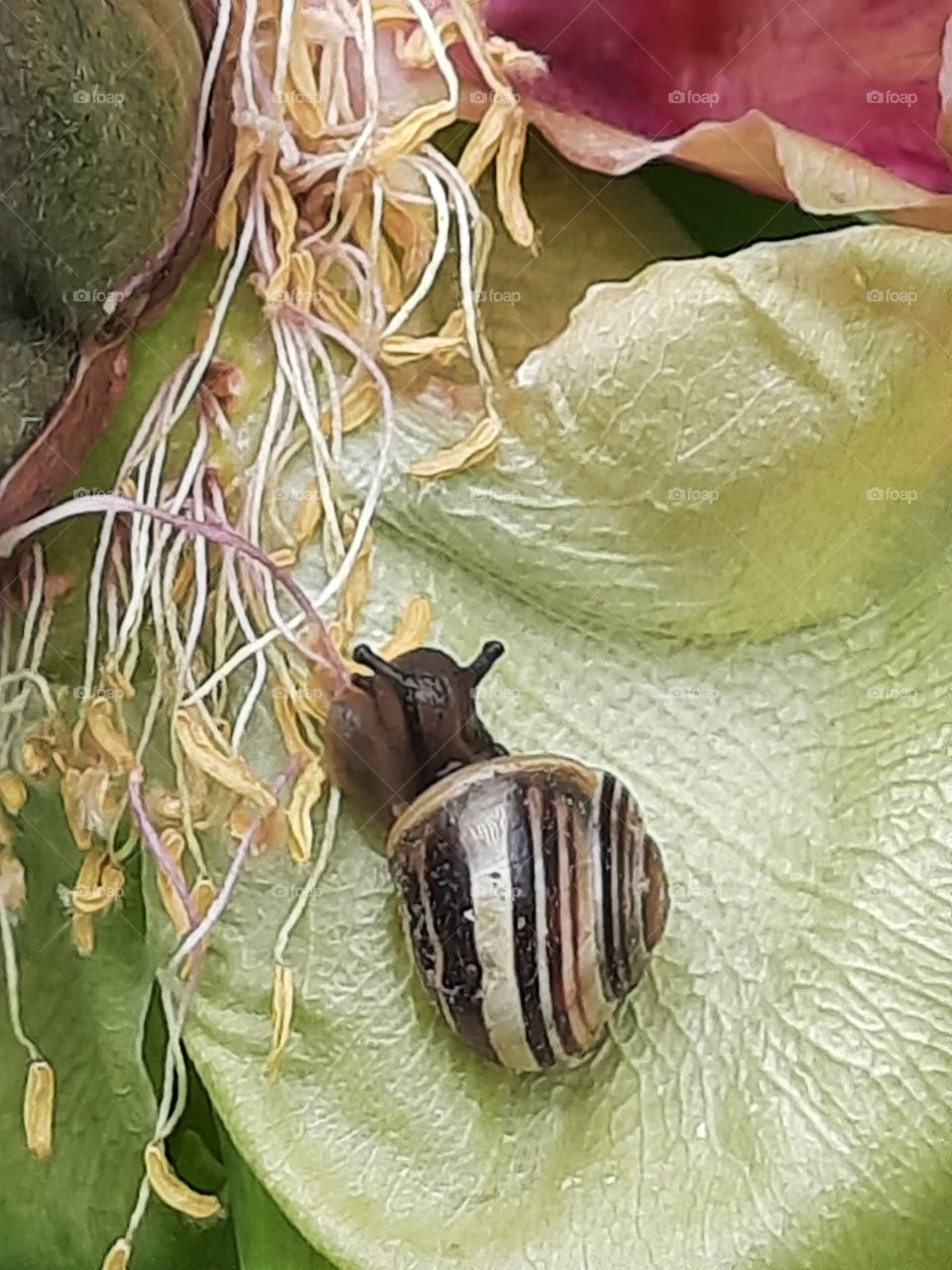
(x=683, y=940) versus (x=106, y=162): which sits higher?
(x=106, y=162)

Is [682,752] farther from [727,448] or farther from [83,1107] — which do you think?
[83,1107]

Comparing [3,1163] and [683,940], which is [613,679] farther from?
[3,1163]

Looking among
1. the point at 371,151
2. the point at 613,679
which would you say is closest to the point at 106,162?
the point at 371,151

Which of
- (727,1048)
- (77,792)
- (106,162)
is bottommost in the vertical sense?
(727,1048)

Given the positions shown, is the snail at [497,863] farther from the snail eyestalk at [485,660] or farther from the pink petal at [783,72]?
the pink petal at [783,72]

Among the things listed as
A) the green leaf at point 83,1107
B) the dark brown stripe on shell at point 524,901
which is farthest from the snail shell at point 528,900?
the green leaf at point 83,1107

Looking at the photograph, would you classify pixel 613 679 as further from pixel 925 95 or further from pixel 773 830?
pixel 925 95
